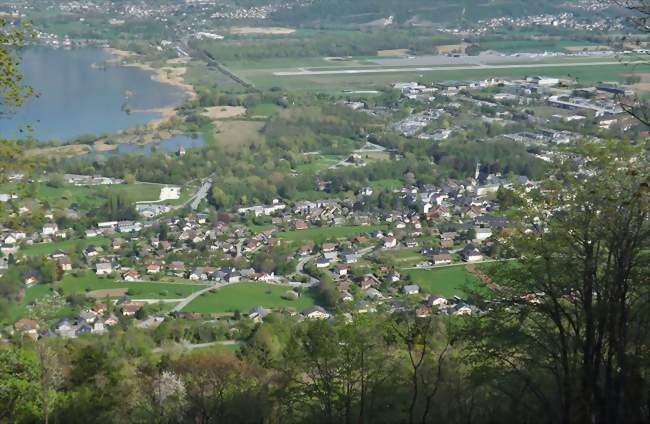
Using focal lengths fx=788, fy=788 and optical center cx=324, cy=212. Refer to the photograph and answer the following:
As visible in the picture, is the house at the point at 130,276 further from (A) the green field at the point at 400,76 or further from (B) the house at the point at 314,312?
(A) the green field at the point at 400,76

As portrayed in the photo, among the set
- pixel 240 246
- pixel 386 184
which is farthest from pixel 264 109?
pixel 240 246

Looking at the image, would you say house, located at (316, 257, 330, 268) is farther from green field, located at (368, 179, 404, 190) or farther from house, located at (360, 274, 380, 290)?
green field, located at (368, 179, 404, 190)

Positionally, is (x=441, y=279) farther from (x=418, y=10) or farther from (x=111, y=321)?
(x=418, y=10)

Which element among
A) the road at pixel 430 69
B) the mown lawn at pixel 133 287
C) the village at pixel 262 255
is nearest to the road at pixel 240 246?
the village at pixel 262 255

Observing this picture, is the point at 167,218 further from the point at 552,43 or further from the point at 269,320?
the point at 552,43

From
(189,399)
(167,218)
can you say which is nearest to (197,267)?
(167,218)

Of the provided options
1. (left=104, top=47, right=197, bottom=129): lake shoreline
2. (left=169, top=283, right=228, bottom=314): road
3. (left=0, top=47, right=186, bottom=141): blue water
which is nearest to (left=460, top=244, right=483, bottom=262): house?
(left=169, top=283, right=228, bottom=314): road
